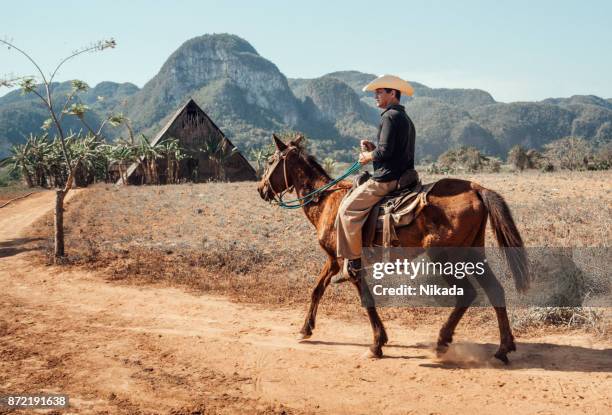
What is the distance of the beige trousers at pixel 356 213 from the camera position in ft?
20.2

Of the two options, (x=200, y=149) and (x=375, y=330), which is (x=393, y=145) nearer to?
(x=375, y=330)

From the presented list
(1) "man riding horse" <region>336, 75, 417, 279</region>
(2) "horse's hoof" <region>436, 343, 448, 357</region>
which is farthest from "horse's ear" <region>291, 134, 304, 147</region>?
(2) "horse's hoof" <region>436, 343, 448, 357</region>

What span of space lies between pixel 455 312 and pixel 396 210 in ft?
5.20

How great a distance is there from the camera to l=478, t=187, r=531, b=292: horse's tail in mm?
5492

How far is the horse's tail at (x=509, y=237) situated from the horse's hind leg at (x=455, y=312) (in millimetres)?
605

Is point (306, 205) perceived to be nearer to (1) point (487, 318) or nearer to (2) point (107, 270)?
(1) point (487, 318)

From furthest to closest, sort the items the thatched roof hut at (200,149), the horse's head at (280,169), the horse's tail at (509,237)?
the thatched roof hut at (200,149) < the horse's head at (280,169) < the horse's tail at (509,237)

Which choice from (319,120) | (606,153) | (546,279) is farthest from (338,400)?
(319,120)

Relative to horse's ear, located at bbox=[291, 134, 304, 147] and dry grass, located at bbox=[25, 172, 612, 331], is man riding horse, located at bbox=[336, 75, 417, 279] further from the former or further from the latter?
dry grass, located at bbox=[25, 172, 612, 331]

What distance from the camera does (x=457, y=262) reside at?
5918 mm

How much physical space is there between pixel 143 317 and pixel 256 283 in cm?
259

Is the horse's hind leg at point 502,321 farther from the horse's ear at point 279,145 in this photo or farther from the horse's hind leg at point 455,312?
the horse's ear at point 279,145

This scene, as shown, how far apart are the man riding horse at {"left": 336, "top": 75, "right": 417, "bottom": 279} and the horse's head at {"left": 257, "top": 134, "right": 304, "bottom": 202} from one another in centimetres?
122

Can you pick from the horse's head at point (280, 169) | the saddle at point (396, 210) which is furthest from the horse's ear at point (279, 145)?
the saddle at point (396, 210)
